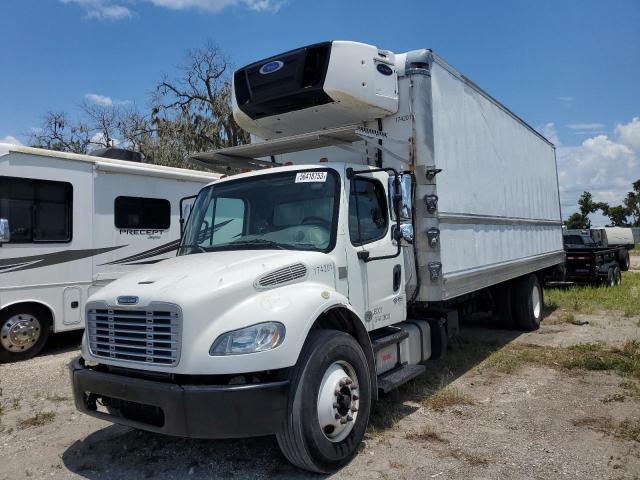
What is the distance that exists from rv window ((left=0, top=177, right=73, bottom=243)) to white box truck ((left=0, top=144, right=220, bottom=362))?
13 mm

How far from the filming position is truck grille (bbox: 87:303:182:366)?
3.52 m

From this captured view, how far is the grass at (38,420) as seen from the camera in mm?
5211

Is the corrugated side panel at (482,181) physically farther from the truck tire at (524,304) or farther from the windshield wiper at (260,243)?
the windshield wiper at (260,243)

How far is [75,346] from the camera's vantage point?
889 cm

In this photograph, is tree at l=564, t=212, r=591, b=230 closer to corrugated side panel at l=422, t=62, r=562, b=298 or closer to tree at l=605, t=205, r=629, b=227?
tree at l=605, t=205, r=629, b=227

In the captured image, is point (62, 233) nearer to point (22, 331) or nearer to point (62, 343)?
point (22, 331)

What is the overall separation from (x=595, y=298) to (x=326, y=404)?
12.4 metres

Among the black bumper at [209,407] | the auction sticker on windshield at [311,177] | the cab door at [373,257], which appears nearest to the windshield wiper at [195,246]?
the auction sticker on windshield at [311,177]

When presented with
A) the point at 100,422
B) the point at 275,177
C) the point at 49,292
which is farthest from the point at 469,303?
the point at 49,292

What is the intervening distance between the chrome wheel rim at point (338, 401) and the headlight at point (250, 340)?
2.02 feet

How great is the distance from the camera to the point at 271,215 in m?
4.76

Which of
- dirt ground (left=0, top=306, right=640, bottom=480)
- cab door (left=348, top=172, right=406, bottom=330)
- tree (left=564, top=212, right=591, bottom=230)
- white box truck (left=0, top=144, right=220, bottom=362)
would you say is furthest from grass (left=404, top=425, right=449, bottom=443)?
tree (left=564, top=212, right=591, bottom=230)

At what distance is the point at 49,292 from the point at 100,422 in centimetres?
354

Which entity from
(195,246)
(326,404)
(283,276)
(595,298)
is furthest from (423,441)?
(595,298)
